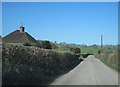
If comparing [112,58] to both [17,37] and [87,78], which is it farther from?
[17,37]

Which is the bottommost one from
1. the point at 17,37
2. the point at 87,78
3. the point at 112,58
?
the point at 87,78

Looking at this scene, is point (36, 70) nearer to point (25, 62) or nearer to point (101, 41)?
point (25, 62)

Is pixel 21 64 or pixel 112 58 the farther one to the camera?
pixel 112 58

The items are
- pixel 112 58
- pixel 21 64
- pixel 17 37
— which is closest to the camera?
pixel 21 64

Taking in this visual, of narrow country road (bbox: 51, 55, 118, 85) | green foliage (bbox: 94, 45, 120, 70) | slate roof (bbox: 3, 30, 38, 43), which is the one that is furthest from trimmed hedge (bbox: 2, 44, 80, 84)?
slate roof (bbox: 3, 30, 38, 43)

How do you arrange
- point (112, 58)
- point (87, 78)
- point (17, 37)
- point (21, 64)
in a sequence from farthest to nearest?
point (17, 37) → point (112, 58) → point (87, 78) → point (21, 64)

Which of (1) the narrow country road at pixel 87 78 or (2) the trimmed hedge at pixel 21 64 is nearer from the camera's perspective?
(2) the trimmed hedge at pixel 21 64

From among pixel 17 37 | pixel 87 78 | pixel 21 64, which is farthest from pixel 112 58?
pixel 21 64

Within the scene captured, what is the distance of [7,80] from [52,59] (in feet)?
27.2

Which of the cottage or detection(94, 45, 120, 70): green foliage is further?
the cottage

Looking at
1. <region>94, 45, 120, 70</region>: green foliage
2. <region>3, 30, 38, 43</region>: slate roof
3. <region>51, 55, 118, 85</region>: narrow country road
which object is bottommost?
<region>51, 55, 118, 85</region>: narrow country road

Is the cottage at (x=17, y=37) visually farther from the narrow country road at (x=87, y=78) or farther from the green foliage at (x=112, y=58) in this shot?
the narrow country road at (x=87, y=78)

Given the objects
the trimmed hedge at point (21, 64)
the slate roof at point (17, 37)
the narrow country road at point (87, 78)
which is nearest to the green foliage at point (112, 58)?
the narrow country road at point (87, 78)

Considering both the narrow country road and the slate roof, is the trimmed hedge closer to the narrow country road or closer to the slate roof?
the narrow country road
